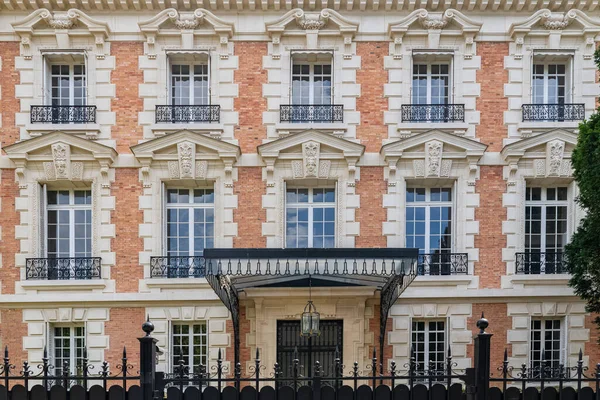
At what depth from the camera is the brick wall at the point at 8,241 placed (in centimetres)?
1049

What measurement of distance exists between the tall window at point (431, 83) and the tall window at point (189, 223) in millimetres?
5401

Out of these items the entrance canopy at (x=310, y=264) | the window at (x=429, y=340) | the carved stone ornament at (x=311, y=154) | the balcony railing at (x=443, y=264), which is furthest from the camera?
the window at (x=429, y=340)

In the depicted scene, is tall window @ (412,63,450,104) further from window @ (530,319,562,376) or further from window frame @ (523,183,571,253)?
window @ (530,319,562,376)

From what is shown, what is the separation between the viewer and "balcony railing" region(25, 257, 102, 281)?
10.5 meters

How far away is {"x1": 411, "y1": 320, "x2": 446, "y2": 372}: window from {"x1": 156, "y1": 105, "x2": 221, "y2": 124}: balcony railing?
21.9 ft

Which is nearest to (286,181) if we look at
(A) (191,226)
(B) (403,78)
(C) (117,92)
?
(A) (191,226)

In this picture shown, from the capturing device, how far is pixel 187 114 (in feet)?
35.0

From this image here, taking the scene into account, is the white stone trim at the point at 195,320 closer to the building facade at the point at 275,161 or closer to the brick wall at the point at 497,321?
the building facade at the point at 275,161

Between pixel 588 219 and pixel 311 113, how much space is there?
607 cm

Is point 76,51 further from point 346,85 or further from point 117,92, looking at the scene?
point 346,85

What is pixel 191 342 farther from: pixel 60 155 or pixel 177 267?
pixel 60 155

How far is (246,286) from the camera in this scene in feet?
32.8

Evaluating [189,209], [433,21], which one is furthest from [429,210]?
[189,209]

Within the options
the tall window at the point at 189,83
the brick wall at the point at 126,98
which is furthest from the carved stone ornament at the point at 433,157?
the brick wall at the point at 126,98
